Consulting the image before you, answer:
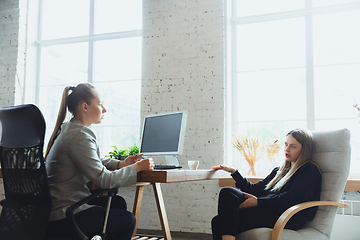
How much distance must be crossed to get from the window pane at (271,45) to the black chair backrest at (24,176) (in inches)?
104

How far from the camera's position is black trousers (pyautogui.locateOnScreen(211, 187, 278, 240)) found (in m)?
1.92

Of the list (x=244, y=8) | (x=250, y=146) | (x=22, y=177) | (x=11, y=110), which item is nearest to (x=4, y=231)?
(x=22, y=177)

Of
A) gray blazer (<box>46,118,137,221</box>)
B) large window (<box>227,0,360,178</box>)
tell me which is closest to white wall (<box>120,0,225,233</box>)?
large window (<box>227,0,360,178</box>)

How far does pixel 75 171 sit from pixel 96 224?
28cm

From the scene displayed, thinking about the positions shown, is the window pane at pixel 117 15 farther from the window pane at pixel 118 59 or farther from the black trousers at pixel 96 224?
the black trousers at pixel 96 224

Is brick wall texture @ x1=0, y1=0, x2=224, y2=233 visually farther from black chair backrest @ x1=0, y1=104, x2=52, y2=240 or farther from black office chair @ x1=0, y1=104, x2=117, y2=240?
black chair backrest @ x1=0, y1=104, x2=52, y2=240

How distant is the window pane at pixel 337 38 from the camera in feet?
11.1

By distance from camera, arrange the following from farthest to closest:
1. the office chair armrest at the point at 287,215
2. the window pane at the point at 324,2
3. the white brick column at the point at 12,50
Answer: the white brick column at the point at 12,50 < the window pane at the point at 324,2 < the office chair armrest at the point at 287,215

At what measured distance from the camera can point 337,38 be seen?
3.43 metres

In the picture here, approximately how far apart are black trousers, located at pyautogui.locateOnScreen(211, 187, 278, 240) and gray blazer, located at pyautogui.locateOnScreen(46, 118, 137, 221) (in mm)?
598

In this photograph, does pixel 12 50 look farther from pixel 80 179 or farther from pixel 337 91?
pixel 337 91

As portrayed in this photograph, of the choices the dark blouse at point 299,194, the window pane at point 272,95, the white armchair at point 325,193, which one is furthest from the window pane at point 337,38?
the dark blouse at point 299,194

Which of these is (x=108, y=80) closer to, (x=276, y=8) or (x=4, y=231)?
(x=276, y=8)

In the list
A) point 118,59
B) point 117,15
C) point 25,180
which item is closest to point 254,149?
point 118,59
